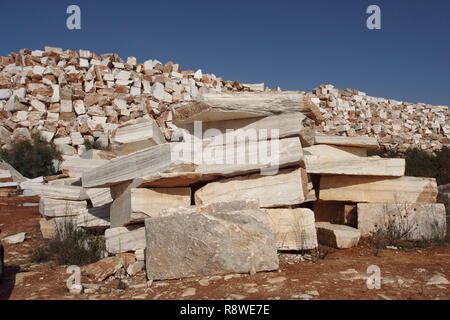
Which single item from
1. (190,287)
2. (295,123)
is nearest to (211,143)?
(295,123)

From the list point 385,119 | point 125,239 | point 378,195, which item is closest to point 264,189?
point 125,239

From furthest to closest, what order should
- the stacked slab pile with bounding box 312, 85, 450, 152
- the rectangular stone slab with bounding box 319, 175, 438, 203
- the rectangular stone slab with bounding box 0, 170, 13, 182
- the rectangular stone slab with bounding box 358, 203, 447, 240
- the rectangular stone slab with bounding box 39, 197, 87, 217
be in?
the stacked slab pile with bounding box 312, 85, 450, 152
the rectangular stone slab with bounding box 0, 170, 13, 182
the rectangular stone slab with bounding box 39, 197, 87, 217
the rectangular stone slab with bounding box 319, 175, 438, 203
the rectangular stone slab with bounding box 358, 203, 447, 240

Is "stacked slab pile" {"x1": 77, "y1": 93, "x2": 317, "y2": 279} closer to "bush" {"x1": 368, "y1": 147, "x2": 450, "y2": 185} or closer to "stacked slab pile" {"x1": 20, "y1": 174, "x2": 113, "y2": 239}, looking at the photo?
"stacked slab pile" {"x1": 20, "y1": 174, "x2": 113, "y2": 239}

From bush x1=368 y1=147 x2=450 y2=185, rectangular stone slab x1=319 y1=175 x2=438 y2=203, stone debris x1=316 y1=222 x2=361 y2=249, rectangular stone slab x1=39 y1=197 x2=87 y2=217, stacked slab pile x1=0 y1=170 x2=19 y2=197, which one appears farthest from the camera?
bush x1=368 y1=147 x2=450 y2=185

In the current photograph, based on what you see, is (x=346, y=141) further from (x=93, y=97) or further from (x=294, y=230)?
(x=93, y=97)

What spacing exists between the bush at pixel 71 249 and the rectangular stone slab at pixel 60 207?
37cm

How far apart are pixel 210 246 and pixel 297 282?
2.77 ft

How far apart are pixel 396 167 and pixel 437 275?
6.26ft

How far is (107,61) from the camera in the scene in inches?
642

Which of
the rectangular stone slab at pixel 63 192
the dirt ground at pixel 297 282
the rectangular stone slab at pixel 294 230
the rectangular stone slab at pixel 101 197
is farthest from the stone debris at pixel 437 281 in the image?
the rectangular stone slab at pixel 63 192

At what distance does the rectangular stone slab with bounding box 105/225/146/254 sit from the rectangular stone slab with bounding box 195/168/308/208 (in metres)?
0.81

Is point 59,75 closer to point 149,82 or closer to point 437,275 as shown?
point 149,82

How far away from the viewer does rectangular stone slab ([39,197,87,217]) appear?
5.25 metres

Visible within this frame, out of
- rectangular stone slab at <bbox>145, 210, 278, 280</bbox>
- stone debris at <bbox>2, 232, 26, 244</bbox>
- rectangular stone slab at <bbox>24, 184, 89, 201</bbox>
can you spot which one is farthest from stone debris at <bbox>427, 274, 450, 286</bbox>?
stone debris at <bbox>2, 232, 26, 244</bbox>
